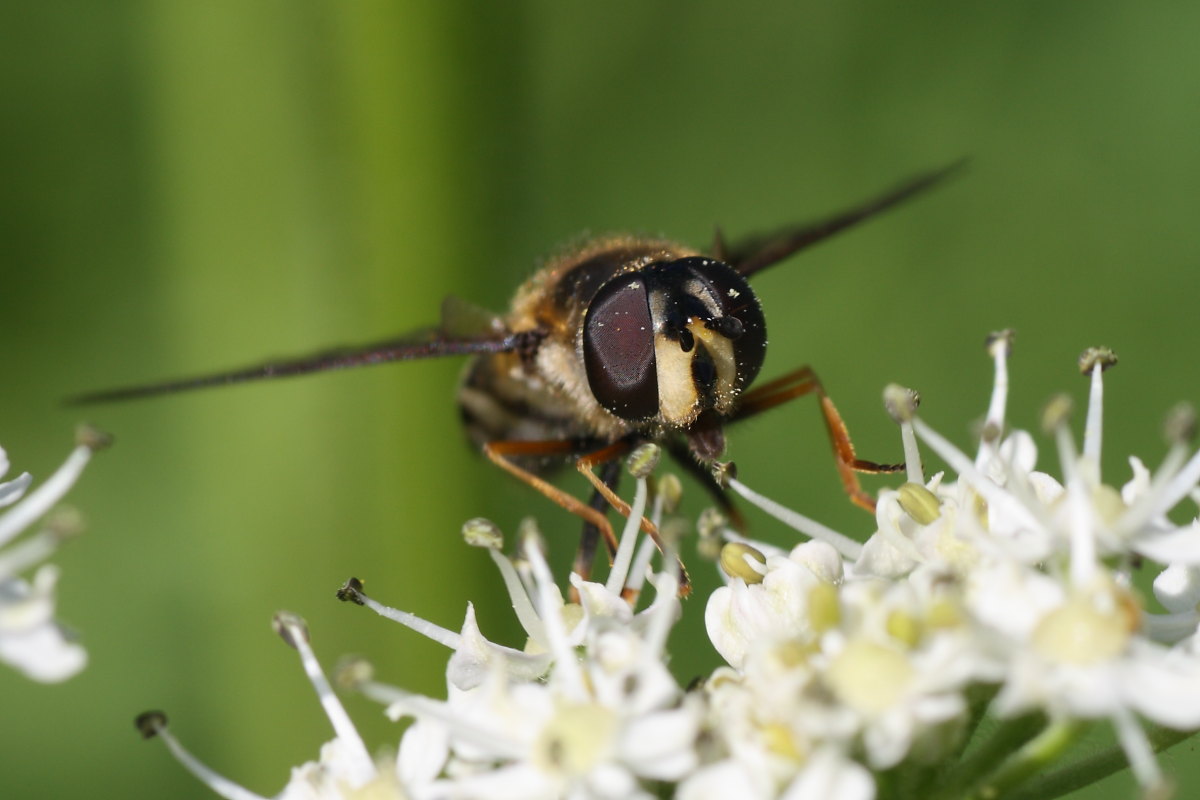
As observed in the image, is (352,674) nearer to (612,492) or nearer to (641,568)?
(641,568)

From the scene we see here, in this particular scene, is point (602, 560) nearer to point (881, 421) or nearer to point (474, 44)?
point (881, 421)

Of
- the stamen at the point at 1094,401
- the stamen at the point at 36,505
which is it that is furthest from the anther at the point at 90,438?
the stamen at the point at 1094,401

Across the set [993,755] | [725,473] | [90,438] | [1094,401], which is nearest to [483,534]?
[725,473]

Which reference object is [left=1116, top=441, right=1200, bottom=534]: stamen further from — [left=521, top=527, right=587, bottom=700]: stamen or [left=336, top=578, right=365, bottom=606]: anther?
[left=336, top=578, right=365, bottom=606]: anther

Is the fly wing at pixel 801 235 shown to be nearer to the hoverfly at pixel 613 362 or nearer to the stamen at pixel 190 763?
the hoverfly at pixel 613 362

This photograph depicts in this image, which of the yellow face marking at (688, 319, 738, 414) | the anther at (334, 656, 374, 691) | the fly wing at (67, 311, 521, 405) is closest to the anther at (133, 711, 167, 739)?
the anther at (334, 656, 374, 691)

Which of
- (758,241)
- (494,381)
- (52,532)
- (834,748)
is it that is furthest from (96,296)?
(834,748)
